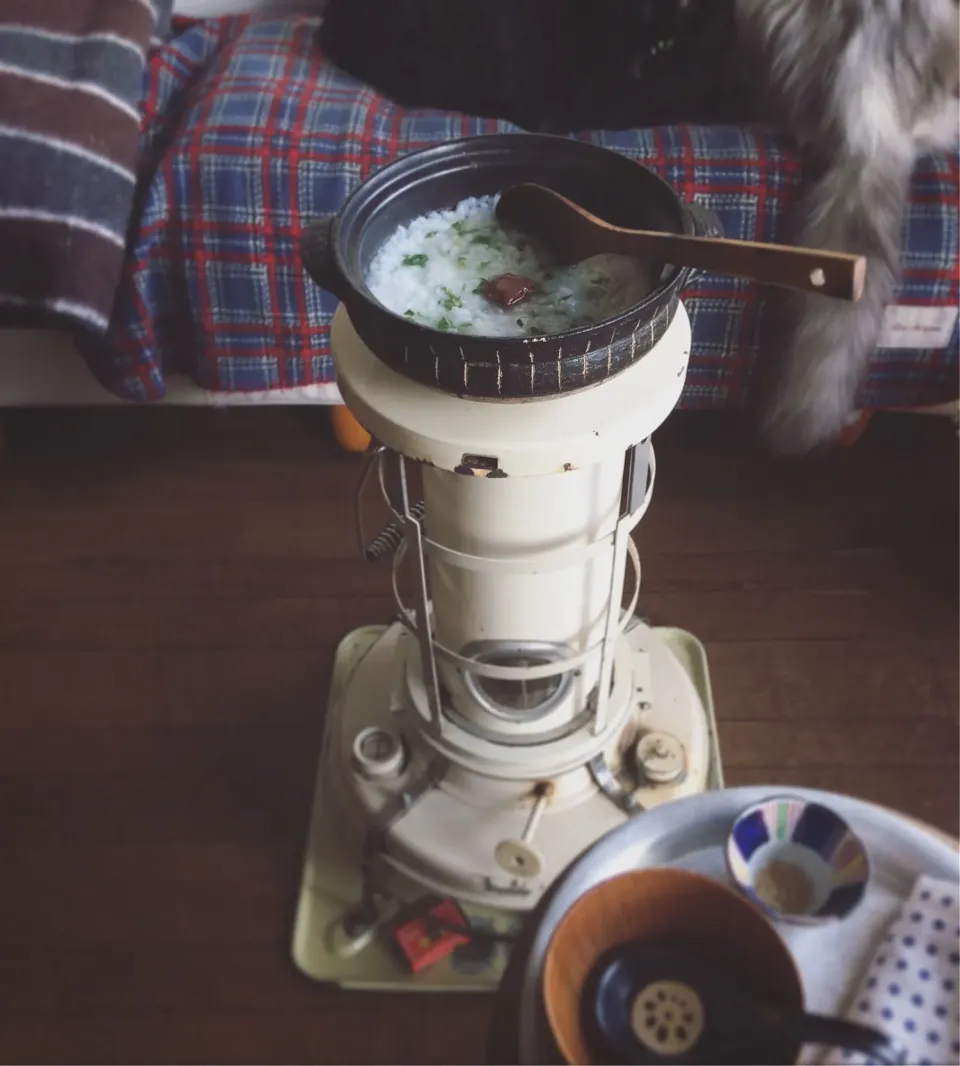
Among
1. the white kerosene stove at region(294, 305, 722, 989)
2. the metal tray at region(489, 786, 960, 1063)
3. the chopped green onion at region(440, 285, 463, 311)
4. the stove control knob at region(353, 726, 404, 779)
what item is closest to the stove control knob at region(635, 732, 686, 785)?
the white kerosene stove at region(294, 305, 722, 989)

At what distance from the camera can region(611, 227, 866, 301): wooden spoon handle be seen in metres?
0.61

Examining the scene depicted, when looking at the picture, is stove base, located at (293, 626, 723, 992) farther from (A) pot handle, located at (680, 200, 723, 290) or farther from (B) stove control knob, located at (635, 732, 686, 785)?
(A) pot handle, located at (680, 200, 723, 290)

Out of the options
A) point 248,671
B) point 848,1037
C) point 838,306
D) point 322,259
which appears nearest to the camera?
point 848,1037

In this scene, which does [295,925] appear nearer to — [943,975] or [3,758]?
[3,758]

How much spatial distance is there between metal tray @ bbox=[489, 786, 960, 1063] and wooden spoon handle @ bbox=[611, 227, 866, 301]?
1.06ft

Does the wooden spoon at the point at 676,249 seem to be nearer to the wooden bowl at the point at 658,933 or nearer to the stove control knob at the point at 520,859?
the wooden bowl at the point at 658,933

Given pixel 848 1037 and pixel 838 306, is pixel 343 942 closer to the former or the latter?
pixel 848 1037

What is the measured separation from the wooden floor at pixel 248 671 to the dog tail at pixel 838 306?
0.76 feet

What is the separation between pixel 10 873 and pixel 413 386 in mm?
864

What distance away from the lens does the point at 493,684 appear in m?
1.09

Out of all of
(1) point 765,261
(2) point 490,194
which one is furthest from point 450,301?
(1) point 765,261

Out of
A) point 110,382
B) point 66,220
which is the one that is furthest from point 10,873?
point 66,220

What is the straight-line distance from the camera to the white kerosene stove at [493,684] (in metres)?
0.74

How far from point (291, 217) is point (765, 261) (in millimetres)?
847
